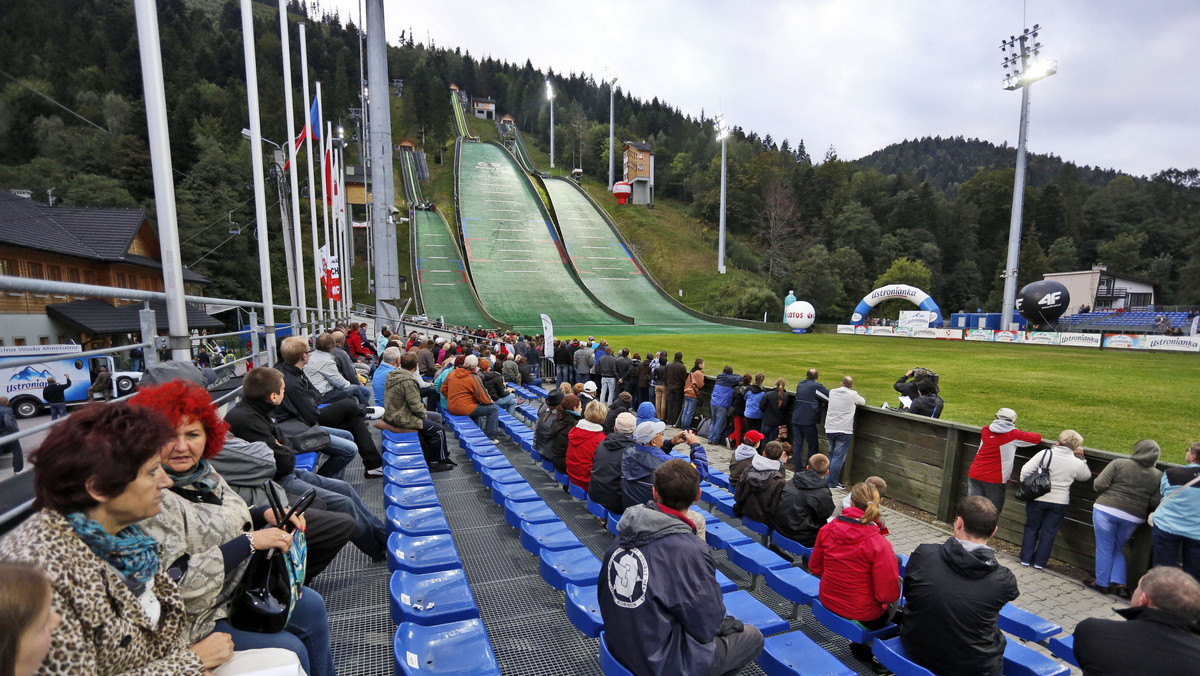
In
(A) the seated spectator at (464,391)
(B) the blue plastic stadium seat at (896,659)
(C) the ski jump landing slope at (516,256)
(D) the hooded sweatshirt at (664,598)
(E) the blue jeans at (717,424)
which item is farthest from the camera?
(C) the ski jump landing slope at (516,256)

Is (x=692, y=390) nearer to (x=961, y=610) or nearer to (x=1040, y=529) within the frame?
(x=1040, y=529)

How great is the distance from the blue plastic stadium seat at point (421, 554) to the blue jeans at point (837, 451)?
624cm

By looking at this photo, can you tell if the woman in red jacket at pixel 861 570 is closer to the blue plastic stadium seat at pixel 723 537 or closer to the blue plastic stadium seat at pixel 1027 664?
the blue plastic stadium seat at pixel 1027 664

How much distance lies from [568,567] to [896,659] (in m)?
2.02

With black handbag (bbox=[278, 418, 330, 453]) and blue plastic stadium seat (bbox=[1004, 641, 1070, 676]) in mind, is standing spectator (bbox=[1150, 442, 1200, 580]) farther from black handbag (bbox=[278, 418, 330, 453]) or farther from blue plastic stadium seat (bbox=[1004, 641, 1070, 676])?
black handbag (bbox=[278, 418, 330, 453])

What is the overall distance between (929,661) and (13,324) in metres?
4.80

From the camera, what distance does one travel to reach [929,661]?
9.42 feet

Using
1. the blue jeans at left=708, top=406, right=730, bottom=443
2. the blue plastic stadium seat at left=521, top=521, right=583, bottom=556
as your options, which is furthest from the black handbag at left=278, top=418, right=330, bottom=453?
the blue jeans at left=708, top=406, right=730, bottom=443

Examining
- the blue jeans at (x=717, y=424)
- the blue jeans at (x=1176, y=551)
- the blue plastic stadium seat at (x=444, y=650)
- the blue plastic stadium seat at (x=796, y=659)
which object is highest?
the blue plastic stadium seat at (x=444, y=650)

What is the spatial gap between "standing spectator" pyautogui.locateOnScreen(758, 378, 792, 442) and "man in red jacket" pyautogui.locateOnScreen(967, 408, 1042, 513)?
2989 mm

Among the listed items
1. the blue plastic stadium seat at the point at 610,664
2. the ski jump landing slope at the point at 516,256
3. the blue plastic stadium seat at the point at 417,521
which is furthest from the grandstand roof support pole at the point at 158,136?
the ski jump landing slope at the point at 516,256

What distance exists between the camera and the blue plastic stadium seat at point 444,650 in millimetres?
2283

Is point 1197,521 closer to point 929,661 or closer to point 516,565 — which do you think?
point 929,661

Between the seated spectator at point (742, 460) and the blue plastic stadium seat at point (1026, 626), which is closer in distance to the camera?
the blue plastic stadium seat at point (1026, 626)
